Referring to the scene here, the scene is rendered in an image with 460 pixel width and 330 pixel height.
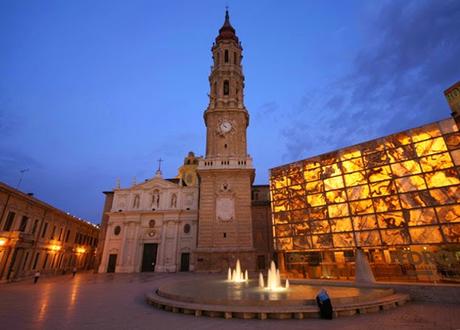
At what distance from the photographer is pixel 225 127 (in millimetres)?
33562

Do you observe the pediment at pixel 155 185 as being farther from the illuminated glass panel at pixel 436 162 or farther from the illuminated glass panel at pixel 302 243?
the illuminated glass panel at pixel 436 162

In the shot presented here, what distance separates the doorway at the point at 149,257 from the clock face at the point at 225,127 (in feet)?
59.5

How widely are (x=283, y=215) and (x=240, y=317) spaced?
13111mm

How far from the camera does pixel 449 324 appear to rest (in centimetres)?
688

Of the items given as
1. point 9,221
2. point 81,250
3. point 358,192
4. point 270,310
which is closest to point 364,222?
point 358,192

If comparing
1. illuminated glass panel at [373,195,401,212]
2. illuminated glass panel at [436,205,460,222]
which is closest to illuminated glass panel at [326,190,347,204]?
illuminated glass panel at [373,195,401,212]

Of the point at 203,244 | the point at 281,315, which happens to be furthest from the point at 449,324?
the point at 203,244

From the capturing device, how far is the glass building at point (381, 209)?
13.4 metres

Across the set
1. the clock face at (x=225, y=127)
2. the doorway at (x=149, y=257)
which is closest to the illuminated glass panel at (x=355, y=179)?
the clock face at (x=225, y=127)

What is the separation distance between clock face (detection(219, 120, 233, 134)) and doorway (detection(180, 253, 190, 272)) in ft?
56.6

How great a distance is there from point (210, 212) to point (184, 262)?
8.42 meters

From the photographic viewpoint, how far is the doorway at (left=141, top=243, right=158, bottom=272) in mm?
32000

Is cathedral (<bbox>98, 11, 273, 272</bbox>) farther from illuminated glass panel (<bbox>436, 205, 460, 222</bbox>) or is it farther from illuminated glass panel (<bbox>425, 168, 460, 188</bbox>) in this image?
illuminated glass panel (<bbox>425, 168, 460, 188</bbox>)

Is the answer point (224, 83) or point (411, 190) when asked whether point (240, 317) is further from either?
point (224, 83)
